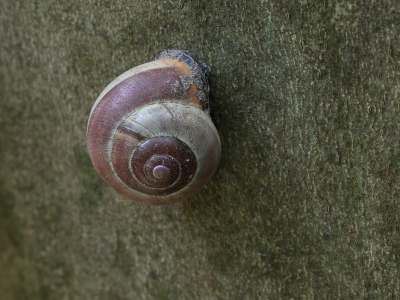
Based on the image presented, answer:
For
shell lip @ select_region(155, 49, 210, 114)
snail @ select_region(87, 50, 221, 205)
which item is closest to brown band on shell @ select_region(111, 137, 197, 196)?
snail @ select_region(87, 50, 221, 205)

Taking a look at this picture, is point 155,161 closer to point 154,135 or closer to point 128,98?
point 154,135

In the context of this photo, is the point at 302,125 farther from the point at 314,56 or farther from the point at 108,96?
the point at 108,96

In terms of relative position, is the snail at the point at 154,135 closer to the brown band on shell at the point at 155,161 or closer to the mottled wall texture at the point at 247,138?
the brown band on shell at the point at 155,161

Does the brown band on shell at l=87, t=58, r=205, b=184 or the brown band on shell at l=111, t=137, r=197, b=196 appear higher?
the brown band on shell at l=87, t=58, r=205, b=184

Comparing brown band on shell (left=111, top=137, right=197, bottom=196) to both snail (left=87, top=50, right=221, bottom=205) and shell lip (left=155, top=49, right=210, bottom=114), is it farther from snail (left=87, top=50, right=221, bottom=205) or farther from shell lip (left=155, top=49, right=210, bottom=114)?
shell lip (left=155, top=49, right=210, bottom=114)

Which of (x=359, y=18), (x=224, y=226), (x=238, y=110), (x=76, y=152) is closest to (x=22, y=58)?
(x=76, y=152)
